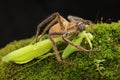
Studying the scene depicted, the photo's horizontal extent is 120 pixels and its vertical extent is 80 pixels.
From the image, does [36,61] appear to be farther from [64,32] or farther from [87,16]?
[87,16]

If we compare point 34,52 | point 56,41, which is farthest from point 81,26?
point 34,52

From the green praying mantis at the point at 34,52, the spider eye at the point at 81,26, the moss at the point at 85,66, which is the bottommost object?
the moss at the point at 85,66

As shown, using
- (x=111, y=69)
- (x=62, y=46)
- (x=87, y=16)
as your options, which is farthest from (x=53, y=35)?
(x=87, y=16)

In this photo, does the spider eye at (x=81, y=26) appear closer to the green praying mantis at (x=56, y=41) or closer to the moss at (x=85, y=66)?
the green praying mantis at (x=56, y=41)

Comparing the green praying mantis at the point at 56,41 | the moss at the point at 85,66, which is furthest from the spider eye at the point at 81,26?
the moss at the point at 85,66

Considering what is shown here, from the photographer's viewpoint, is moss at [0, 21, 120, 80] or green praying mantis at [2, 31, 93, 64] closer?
moss at [0, 21, 120, 80]

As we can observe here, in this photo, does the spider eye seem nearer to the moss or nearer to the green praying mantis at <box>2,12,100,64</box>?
the green praying mantis at <box>2,12,100,64</box>

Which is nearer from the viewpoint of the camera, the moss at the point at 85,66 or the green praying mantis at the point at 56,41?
the moss at the point at 85,66

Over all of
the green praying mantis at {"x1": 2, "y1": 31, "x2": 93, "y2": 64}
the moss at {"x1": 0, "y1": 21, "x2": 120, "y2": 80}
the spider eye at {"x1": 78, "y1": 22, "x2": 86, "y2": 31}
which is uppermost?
the spider eye at {"x1": 78, "y1": 22, "x2": 86, "y2": 31}

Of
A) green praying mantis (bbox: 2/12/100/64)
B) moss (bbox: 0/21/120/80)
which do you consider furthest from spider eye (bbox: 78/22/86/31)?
moss (bbox: 0/21/120/80)
